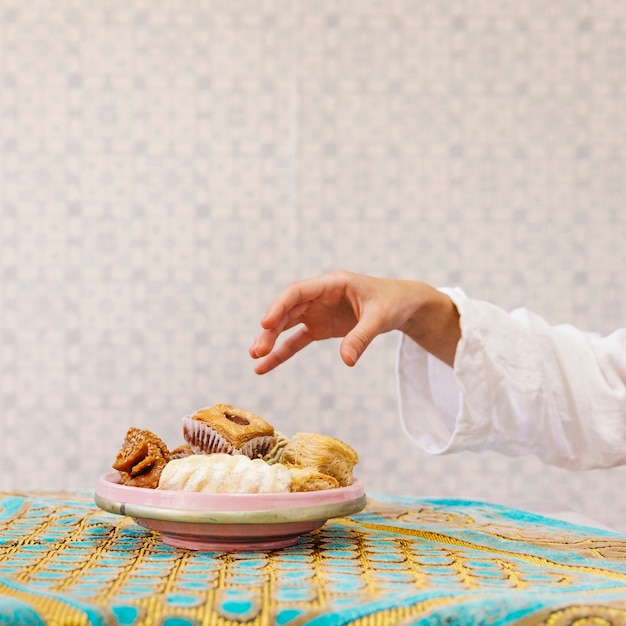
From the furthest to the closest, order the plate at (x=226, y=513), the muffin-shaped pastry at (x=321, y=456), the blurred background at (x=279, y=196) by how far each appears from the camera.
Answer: the blurred background at (x=279, y=196), the muffin-shaped pastry at (x=321, y=456), the plate at (x=226, y=513)

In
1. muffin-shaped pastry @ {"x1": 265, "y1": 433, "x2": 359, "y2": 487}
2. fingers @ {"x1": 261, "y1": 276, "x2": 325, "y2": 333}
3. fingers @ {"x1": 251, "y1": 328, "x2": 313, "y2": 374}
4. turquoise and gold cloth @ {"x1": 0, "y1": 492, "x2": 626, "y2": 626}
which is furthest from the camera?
fingers @ {"x1": 251, "y1": 328, "x2": 313, "y2": 374}

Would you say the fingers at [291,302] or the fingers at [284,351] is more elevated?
the fingers at [291,302]

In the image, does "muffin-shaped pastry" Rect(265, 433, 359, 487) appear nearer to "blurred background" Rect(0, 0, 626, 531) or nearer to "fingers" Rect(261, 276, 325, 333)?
"fingers" Rect(261, 276, 325, 333)

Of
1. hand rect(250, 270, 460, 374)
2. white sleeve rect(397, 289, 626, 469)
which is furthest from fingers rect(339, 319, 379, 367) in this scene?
white sleeve rect(397, 289, 626, 469)

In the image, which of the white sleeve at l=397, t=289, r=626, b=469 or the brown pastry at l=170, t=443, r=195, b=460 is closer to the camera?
the brown pastry at l=170, t=443, r=195, b=460

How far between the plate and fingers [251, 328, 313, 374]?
394 mm

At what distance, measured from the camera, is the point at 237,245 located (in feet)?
7.11

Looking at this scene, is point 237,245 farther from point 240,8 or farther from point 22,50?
point 22,50

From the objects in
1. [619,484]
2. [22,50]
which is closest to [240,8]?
[22,50]

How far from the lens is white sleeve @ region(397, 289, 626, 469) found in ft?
3.79

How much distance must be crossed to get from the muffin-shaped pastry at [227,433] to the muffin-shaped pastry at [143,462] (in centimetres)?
4

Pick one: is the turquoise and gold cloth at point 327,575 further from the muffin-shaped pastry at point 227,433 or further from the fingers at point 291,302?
the fingers at point 291,302

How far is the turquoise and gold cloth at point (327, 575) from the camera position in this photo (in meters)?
0.51

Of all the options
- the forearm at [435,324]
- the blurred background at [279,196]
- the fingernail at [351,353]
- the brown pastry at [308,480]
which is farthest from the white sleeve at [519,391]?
the blurred background at [279,196]
